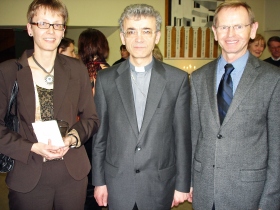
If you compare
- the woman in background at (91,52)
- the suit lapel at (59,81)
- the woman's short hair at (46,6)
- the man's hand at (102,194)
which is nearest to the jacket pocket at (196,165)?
the man's hand at (102,194)

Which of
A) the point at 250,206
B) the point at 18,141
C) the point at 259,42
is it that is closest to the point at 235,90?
the point at 250,206

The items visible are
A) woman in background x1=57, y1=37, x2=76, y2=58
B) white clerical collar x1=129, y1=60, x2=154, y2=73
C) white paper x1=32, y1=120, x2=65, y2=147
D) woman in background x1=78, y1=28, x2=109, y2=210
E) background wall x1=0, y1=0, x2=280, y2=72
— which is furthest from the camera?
background wall x1=0, y1=0, x2=280, y2=72

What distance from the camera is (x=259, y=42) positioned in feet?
15.6

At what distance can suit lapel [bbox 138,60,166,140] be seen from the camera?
1.72 metres

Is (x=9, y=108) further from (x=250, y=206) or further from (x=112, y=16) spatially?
(x=112, y=16)

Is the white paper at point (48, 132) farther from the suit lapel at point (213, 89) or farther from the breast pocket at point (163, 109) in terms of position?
the suit lapel at point (213, 89)

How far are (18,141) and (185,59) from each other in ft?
19.6

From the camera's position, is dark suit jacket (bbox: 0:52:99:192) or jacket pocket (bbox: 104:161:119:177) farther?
jacket pocket (bbox: 104:161:119:177)

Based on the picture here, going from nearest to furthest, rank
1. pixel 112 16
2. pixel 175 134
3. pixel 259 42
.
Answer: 1. pixel 175 134
2. pixel 259 42
3. pixel 112 16

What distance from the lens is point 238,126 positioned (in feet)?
5.41

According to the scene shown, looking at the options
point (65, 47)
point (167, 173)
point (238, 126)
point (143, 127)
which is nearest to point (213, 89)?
point (238, 126)

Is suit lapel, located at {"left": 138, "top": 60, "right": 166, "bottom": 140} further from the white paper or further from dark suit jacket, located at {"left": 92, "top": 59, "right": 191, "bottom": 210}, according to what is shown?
the white paper

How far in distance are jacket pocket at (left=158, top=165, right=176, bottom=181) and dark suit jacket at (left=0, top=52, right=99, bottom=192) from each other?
46 cm

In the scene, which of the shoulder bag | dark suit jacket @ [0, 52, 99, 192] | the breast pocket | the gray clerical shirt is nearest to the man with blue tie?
the breast pocket
